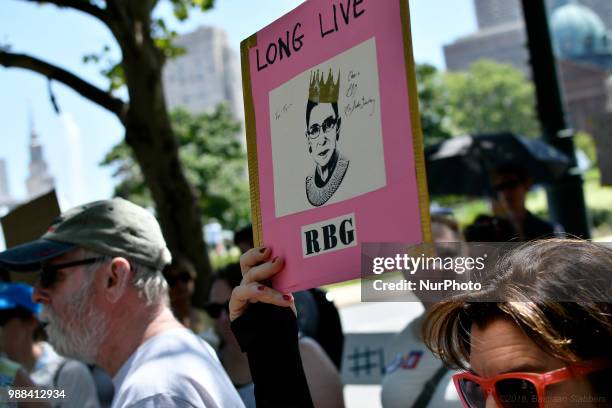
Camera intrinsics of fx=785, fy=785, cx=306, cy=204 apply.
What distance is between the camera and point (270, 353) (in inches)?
70.5

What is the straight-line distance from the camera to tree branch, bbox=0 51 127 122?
5.61 meters

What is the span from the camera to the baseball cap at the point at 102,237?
240cm

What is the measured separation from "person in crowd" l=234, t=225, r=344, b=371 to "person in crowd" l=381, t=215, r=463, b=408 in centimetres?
73

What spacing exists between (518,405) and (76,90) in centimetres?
503

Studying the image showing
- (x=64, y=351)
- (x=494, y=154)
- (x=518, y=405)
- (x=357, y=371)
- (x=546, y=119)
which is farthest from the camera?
(x=494, y=154)

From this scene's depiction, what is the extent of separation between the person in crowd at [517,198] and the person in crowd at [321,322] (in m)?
1.59

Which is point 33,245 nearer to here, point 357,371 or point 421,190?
point 421,190

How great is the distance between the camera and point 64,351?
2.38m

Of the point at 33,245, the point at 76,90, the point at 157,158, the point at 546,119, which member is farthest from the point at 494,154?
the point at 33,245

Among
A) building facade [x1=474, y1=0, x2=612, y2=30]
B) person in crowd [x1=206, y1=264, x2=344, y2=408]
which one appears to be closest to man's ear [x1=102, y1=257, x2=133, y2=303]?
person in crowd [x1=206, y1=264, x2=344, y2=408]

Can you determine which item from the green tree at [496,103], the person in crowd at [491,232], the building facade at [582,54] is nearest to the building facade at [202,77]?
the green tree at [496,103]

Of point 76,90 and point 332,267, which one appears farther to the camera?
point 76,90

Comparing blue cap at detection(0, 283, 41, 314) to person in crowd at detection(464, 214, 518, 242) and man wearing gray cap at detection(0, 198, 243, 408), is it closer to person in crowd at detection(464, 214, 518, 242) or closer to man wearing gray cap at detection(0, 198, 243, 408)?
man wearing gray cap at detection(0, 198, 243, 408)

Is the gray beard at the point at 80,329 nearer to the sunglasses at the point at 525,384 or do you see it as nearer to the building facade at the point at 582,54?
the sunglasses at the point at 525,384
